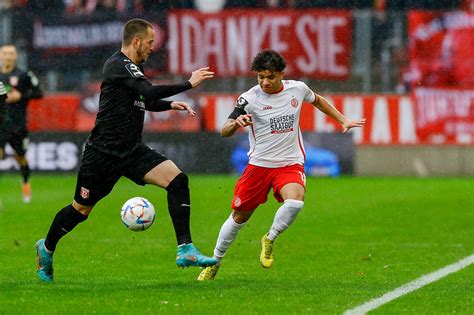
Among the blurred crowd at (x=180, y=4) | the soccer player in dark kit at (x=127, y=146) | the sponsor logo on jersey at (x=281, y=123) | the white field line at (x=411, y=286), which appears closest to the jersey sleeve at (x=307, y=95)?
the sponsor logo on jersey at (x=281, y=123)

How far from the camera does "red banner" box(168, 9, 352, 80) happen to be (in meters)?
26.3

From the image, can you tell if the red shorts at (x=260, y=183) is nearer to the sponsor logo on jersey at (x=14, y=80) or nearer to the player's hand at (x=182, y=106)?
the player's hand at (x=182, y=106)

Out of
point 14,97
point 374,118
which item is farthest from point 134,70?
point 374,118

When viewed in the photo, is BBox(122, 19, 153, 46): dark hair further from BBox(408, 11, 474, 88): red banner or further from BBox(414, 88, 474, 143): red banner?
BBox(408, 11, 474, 88): red banner

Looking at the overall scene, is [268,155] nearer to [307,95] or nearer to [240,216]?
[240,216]

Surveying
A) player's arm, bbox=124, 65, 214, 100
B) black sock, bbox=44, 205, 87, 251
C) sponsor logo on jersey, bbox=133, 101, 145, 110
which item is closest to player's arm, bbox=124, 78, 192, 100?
player's arm, bbox=124, 65, 214, 100

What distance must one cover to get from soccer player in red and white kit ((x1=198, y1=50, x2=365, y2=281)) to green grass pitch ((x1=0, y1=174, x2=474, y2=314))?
424 mm

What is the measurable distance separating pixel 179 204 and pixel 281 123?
1.31 m

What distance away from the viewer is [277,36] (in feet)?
86.6

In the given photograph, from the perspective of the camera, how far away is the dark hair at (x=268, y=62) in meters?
10.0

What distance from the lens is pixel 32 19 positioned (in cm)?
2711

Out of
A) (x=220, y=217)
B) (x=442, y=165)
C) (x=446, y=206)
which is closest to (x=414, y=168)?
(x=442, y=165)

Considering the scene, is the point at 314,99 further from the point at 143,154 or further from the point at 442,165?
the point at 442,165

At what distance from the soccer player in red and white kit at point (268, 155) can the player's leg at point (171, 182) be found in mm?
719
